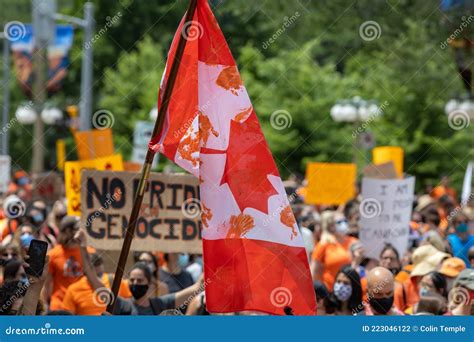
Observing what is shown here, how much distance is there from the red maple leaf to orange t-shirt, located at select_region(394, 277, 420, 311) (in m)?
2.78

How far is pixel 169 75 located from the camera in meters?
6.55

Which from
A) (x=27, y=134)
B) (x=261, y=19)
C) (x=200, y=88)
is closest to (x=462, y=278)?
(x=200, y=88)

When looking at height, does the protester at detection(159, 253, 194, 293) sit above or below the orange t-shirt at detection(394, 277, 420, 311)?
above

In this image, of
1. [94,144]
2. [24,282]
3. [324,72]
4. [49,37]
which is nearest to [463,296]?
[24,282]

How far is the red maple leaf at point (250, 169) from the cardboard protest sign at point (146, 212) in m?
3.65

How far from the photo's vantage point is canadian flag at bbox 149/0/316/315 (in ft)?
21.5

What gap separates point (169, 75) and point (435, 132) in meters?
29.8

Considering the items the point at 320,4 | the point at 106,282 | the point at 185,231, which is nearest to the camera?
the point at 106,282

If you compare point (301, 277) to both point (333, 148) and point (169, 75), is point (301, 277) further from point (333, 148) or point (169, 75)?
point (333, 148)

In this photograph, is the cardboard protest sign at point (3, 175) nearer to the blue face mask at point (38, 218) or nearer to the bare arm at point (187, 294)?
the blue face mask at point (38, 218)

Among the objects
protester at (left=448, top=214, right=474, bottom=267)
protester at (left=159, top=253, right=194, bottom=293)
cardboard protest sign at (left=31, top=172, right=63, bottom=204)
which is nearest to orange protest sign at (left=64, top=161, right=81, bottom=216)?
protester at (left=159, top=253, right=194, bottom=293)

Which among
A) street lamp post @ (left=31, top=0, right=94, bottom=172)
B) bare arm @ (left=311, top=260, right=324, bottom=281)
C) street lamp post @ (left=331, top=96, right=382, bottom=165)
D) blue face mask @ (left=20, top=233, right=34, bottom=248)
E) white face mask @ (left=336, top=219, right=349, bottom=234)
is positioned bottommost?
bare arm @ (left=311, top=260, right=324, bottom=281)

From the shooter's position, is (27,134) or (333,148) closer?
(333,148)

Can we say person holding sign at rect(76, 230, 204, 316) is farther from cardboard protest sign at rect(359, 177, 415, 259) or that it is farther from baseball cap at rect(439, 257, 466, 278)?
cardboard protest sign at rect(359, 177, 415, 259)
